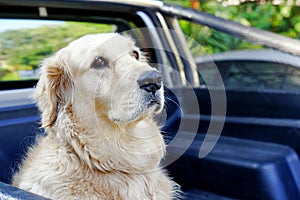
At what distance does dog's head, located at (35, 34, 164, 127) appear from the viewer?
1282mm

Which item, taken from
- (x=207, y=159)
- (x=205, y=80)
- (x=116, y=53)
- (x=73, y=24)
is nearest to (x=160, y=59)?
(x=205, y=80)

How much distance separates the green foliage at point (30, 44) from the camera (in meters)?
2.00

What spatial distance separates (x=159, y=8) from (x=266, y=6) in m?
2.54

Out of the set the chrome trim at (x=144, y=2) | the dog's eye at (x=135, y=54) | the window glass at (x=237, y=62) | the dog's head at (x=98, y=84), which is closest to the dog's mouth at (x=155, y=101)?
the dog's head at (x=98, y=84)

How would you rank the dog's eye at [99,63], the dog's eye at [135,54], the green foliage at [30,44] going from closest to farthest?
the dog's eye at [99,63]
the dog's eye at [135,54]
the green foliage at [30,44]

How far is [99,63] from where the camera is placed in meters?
1.36

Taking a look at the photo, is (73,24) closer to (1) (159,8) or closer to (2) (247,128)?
(1) (159,8)

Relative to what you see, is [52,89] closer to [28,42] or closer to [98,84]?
[98,84]

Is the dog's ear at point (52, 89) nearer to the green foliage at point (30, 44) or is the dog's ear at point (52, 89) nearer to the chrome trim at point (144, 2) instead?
the green foliage at point (30, 44)

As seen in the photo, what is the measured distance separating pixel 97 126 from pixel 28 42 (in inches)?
39.4

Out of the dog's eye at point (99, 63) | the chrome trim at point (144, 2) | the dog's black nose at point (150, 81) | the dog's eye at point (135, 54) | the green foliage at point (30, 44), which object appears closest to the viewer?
the dog's black nose at point (150, 81)

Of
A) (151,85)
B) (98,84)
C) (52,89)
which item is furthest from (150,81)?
(52,89)

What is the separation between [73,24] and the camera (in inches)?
92.5

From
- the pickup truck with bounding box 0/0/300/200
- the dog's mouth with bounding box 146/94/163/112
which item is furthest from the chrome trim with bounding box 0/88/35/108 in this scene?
the dog's mouth with bounding box 146/94/163/112
